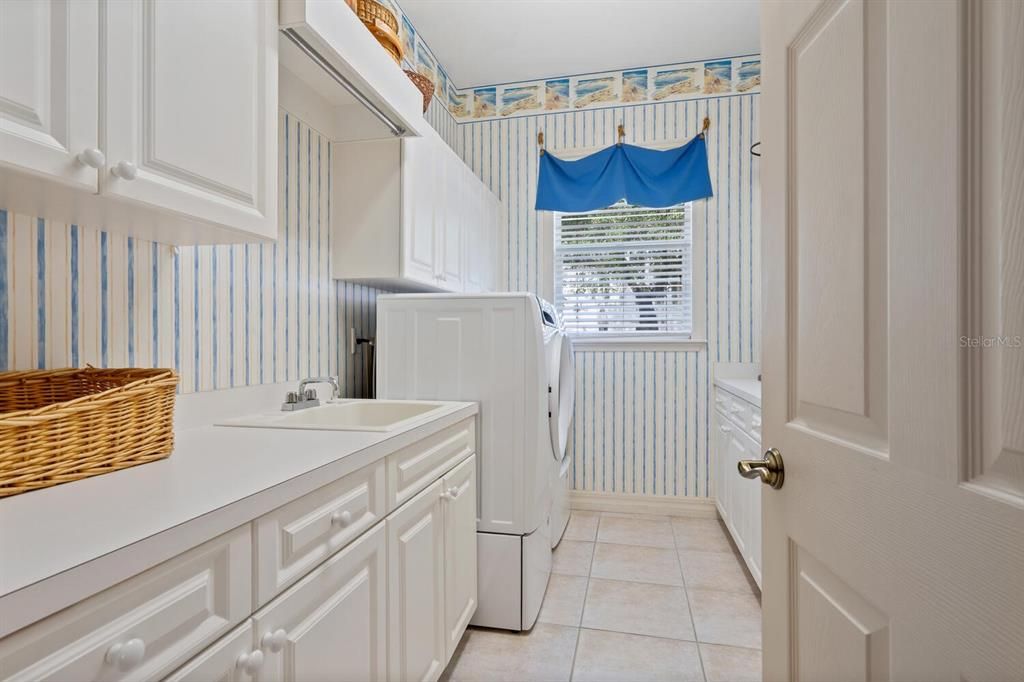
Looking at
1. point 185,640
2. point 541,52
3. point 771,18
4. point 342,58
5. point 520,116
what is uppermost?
point 541,52

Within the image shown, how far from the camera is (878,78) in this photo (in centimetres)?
60

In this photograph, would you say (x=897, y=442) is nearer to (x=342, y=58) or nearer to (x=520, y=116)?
(x=342, y=58)

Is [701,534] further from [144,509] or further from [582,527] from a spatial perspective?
[144,509]

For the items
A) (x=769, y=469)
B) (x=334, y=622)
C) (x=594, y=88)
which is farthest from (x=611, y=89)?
(x=334, y=622)

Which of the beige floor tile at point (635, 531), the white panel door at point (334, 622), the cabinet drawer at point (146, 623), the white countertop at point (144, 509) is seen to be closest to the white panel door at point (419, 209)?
the white countertop at point (144, 509)

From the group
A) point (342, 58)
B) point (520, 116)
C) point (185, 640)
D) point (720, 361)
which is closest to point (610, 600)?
point (720, 361)

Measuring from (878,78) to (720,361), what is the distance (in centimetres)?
293

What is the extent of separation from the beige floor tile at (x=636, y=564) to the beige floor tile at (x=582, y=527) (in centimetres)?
14

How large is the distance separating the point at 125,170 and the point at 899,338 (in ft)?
3.68

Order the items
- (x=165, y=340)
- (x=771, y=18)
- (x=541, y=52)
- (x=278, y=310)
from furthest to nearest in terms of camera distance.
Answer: (x=541, y=52), (x=278, y=310), (x=165, y=340), (x=771, y=18)

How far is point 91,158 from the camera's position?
79cm

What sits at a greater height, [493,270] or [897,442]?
[493,270]

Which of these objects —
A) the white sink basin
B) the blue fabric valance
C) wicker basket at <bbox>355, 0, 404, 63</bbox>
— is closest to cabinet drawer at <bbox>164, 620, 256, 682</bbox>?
the white sink basin
